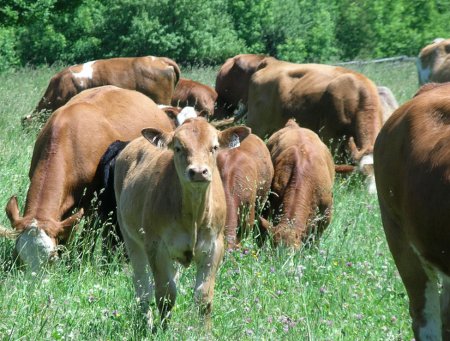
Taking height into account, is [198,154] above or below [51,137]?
above

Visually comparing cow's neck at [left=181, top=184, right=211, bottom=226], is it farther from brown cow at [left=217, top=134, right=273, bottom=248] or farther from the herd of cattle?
brown cow at [left=217, top=134, right=273, bottom=248]

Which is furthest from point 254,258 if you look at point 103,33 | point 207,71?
point 103,33

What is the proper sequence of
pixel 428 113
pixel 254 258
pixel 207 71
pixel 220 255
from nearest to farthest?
1. pixel 428 113
2. pixel 220 255
3. pixel 254 258
4. pixel 207 71

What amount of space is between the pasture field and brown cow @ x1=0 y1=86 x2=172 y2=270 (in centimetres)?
25

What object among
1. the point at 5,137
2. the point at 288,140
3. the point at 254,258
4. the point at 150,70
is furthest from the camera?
the point at 150,70

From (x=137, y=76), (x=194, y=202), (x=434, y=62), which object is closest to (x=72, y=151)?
(x=194, y=202)

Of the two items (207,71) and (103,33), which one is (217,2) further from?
(207,71)

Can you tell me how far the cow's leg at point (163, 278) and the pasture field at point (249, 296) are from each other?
5.5 inches

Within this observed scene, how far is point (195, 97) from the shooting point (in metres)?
19.3

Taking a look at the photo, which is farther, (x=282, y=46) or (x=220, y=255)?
(x=282, y=46)

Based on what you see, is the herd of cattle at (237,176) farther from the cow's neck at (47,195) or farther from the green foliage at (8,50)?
the green foliage at (8,50)

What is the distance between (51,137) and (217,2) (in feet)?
116

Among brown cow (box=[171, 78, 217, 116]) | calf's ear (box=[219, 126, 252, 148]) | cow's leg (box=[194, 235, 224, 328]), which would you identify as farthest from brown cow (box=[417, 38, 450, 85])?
cow's leg (box=[194, 235, 224, 328])

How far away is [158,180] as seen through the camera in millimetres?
6801
